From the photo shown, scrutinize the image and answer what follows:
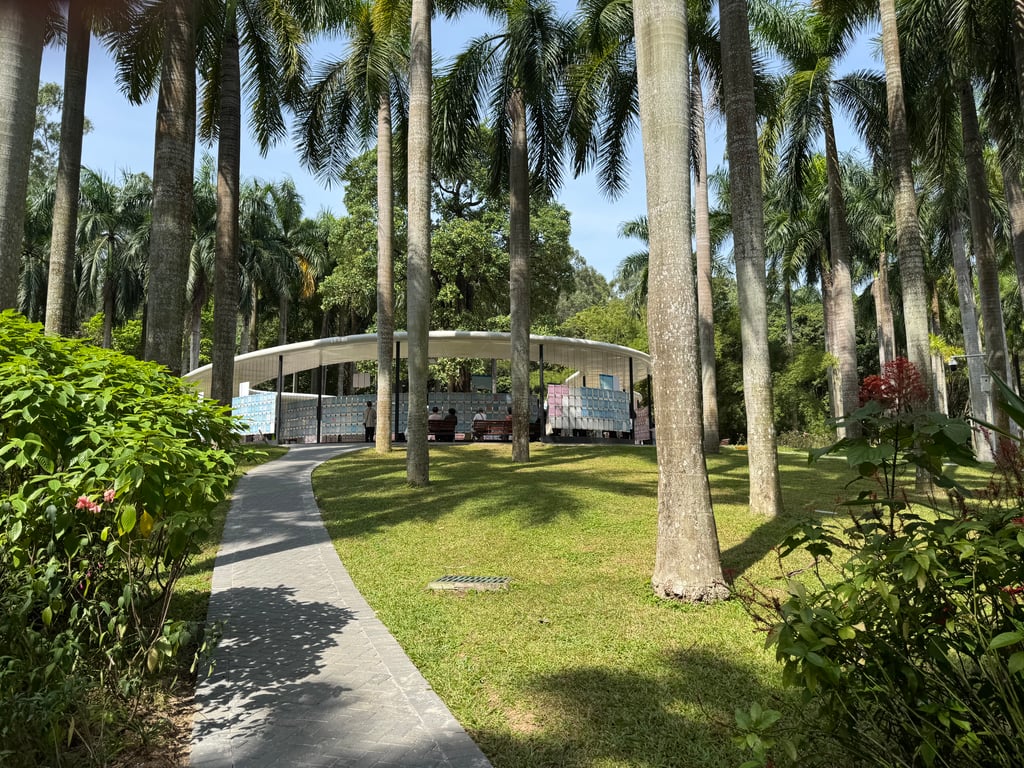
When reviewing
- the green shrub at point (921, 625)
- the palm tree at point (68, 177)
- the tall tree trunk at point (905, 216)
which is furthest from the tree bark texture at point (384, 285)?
the green shrub at point (921, 625)

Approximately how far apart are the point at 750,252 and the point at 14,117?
26.7 ft

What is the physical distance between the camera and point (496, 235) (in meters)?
28.7

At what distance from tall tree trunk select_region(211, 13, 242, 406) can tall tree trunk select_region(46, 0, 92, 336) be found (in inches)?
97.1

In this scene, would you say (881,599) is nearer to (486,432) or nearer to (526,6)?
(526,6)

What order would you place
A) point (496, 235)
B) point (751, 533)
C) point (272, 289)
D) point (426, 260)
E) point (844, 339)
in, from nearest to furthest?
1. point (751, 533)
2. point (426, 260)
3. point (844, 339)
4. point (496, 235)
5. point (272, 289)

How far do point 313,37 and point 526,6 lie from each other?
16.2 feet

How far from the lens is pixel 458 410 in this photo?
2331 centimetres

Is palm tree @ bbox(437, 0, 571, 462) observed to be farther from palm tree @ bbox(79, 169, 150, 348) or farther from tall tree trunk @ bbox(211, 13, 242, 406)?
palm tree @ bbox(79, 169, 150, 348)

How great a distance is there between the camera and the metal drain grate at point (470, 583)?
5766 mm

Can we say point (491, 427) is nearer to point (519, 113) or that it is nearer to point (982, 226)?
point (519, 113)

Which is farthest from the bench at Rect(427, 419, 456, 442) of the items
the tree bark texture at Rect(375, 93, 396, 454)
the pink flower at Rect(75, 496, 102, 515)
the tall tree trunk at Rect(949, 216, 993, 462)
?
the pink flower at Rect(75, 496, 102, 515)

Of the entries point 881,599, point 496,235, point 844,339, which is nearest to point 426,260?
point 881,599

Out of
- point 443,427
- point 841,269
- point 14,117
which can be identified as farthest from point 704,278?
point 14,117

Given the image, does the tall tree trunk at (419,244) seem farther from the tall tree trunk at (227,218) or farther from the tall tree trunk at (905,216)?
the tall tree trunk at (905,216)
